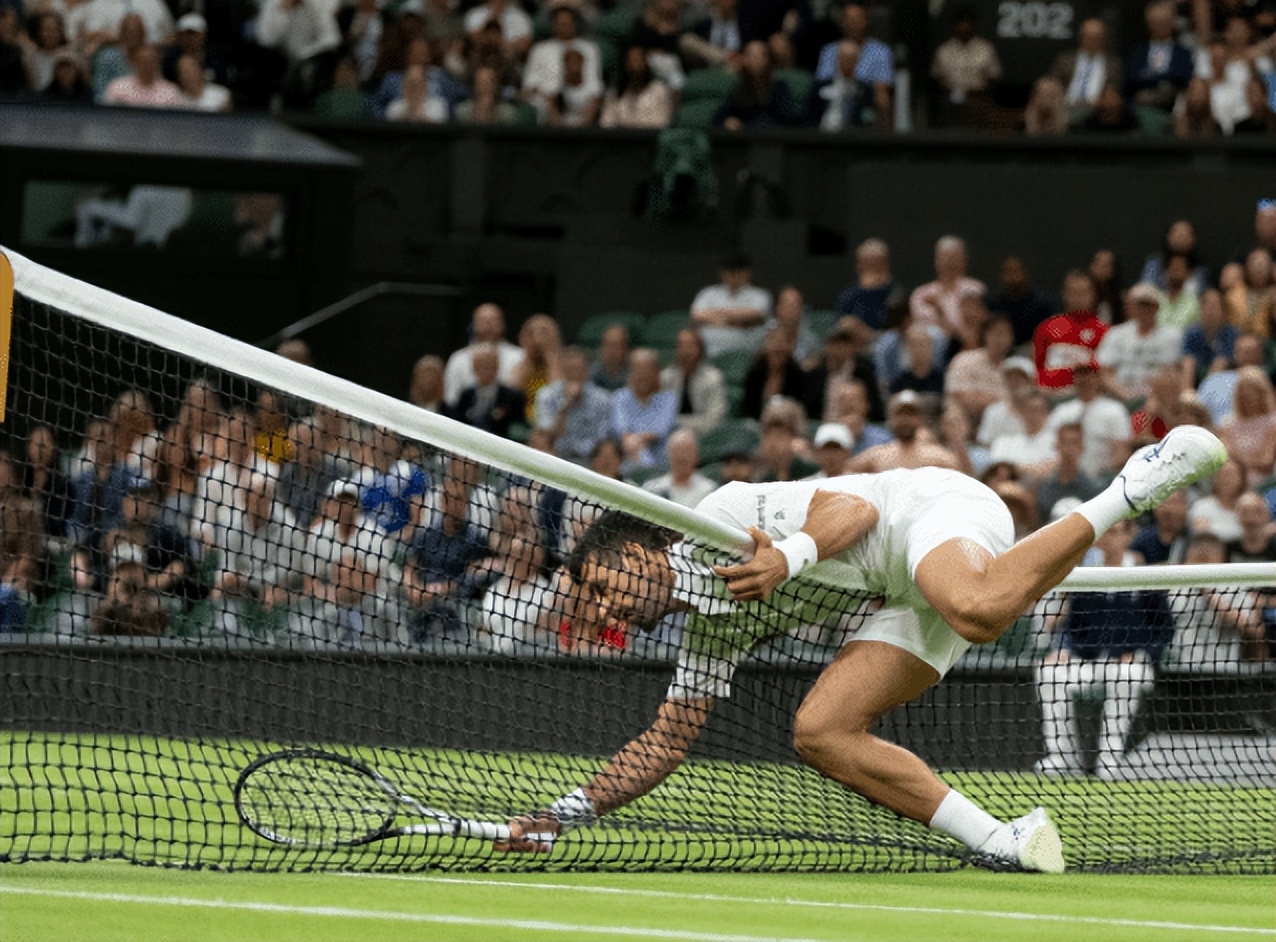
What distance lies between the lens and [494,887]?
20.7 feet

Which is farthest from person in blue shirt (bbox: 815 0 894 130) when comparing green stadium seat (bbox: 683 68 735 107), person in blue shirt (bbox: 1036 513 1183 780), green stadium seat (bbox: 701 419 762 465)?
person in blue shirt (bbox: 1036 513 1183 780)

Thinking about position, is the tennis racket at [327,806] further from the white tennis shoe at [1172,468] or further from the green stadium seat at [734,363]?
the green stadium seat at [734,363]

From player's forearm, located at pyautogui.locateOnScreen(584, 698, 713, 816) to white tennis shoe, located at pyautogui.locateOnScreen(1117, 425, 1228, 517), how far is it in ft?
5.45

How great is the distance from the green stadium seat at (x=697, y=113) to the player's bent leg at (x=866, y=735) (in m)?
11.8

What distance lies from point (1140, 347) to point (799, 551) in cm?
849

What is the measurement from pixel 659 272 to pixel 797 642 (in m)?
9.57

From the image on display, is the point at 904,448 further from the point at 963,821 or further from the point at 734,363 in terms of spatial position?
the point at 963,821

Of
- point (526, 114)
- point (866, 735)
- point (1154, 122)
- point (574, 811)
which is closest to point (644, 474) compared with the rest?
point (526, 114)

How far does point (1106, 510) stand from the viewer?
6.99 meters

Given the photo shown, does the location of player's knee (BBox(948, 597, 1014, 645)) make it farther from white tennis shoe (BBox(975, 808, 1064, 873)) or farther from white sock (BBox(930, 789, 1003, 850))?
white tennis shoe (BBox(975, 808, 1064, 873))

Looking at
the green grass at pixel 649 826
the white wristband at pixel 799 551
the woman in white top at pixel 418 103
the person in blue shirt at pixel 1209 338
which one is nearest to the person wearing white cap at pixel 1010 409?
the person in blue shirt at pixel 1209 338

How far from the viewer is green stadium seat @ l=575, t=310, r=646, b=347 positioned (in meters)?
17.0

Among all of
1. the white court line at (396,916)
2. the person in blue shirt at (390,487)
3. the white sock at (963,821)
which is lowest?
the white sock at (963,821)

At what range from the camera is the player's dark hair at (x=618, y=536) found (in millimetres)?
7125
